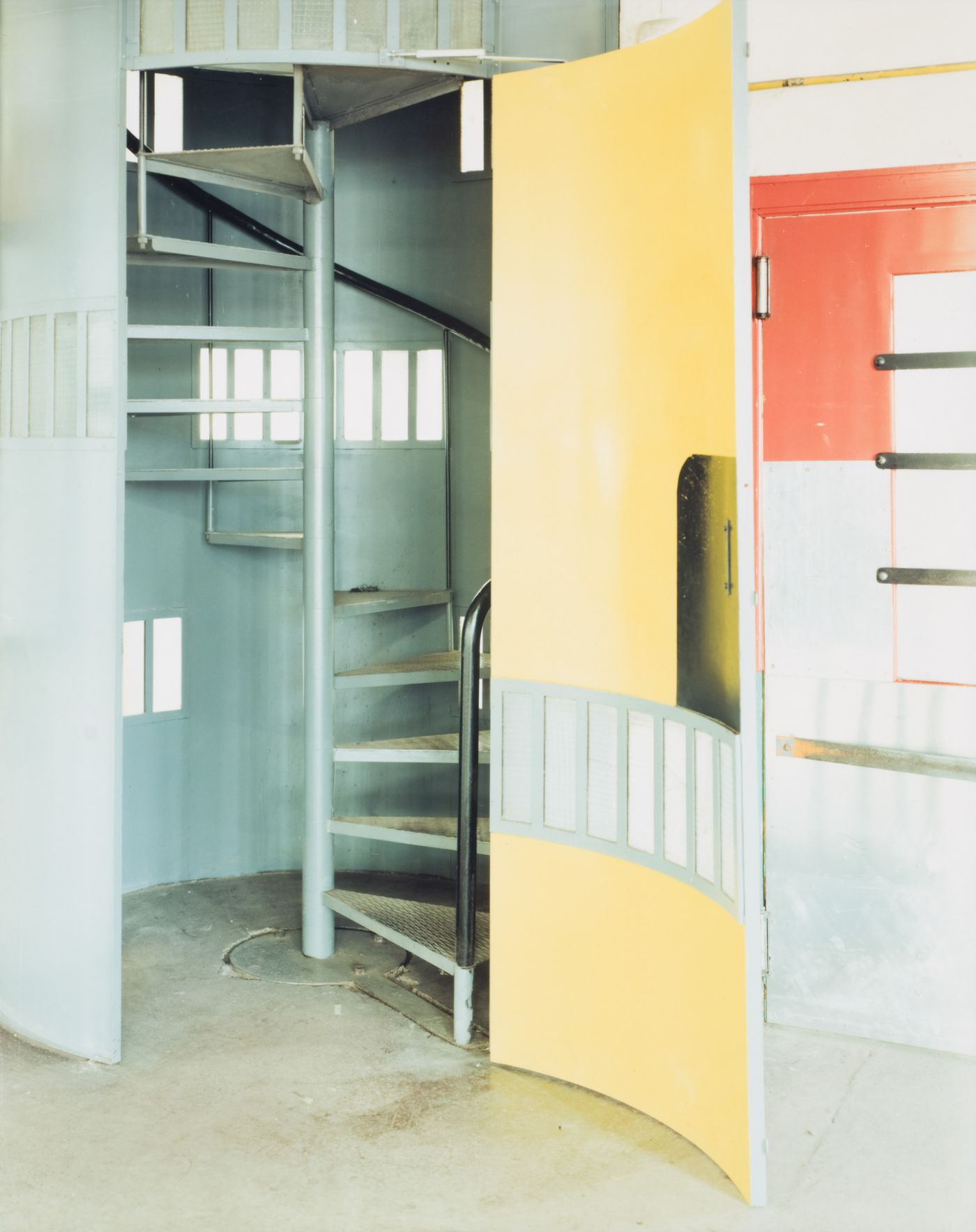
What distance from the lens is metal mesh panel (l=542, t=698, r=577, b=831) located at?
338 cm

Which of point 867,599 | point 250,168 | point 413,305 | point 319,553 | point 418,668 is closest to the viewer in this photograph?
point 867,599

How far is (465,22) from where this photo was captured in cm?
356

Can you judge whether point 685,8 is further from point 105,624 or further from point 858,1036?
point 858,1036

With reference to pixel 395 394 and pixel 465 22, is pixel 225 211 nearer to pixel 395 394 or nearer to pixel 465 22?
pixel 395 394

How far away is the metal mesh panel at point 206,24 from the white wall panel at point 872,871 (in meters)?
2.53

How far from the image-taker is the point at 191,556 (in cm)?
512

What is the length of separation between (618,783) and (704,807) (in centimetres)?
33

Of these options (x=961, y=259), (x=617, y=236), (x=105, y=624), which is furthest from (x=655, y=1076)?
(x=961, y=259)

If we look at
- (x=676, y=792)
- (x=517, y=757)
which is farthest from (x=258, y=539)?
(x=676, y=792)

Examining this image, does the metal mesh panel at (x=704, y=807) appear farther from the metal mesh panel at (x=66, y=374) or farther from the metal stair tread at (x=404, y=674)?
the metal mesh panel at (x=66, y=374)

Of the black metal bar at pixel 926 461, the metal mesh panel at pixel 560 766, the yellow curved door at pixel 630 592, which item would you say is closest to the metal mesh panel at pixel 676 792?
the yellow curved door at pixel 630 592

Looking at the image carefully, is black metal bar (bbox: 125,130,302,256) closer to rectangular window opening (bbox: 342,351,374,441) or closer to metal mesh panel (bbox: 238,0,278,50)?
rectangular window opening (bbox: 342,351,374,441)

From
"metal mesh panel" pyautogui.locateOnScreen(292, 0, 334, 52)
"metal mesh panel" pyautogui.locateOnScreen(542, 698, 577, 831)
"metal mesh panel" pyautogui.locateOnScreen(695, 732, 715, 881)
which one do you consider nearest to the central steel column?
"metal mesh panel" pyautogui.locateOnScreen(292, 0, 334, 52)

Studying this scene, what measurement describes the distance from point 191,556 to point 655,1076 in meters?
2.98
